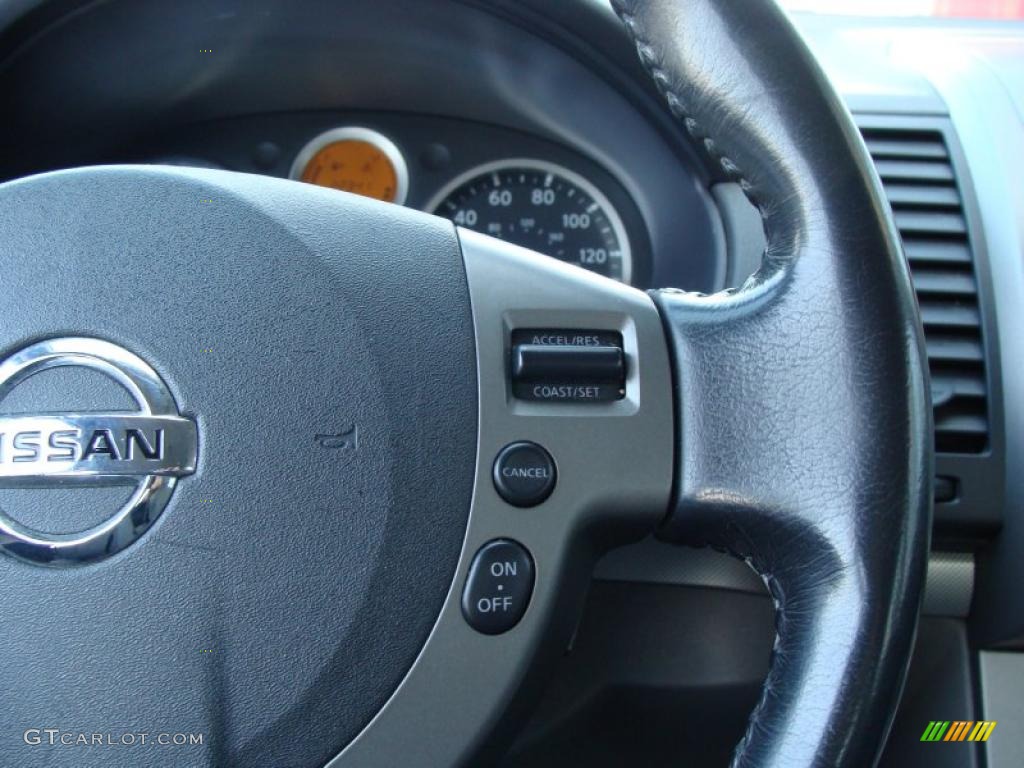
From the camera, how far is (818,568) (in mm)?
582

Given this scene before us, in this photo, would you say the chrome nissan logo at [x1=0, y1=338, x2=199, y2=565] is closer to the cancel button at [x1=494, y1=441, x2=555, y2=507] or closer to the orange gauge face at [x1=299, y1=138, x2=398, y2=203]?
the cancel button at [x1=494, y1=441, x2=555, y2=507]

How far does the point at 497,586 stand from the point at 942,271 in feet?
2.06

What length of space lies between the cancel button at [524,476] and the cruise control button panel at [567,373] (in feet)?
0.13

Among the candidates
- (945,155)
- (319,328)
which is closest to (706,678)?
(319,328)

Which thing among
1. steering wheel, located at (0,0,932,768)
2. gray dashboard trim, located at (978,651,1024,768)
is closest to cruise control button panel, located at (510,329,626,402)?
steering wheel, located at (0,0,932,768)

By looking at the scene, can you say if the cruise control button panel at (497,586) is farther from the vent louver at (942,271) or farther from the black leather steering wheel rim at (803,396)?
the vent louver at (942,271)

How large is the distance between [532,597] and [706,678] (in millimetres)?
314

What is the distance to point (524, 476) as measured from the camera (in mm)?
640

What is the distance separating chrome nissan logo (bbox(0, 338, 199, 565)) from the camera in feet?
2.05

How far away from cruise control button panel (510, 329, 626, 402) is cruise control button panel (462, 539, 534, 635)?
10 cm

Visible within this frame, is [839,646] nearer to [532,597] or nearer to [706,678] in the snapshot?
[532,597]

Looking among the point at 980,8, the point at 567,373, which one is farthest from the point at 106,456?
the point at 980,8

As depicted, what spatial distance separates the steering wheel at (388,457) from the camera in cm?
61
